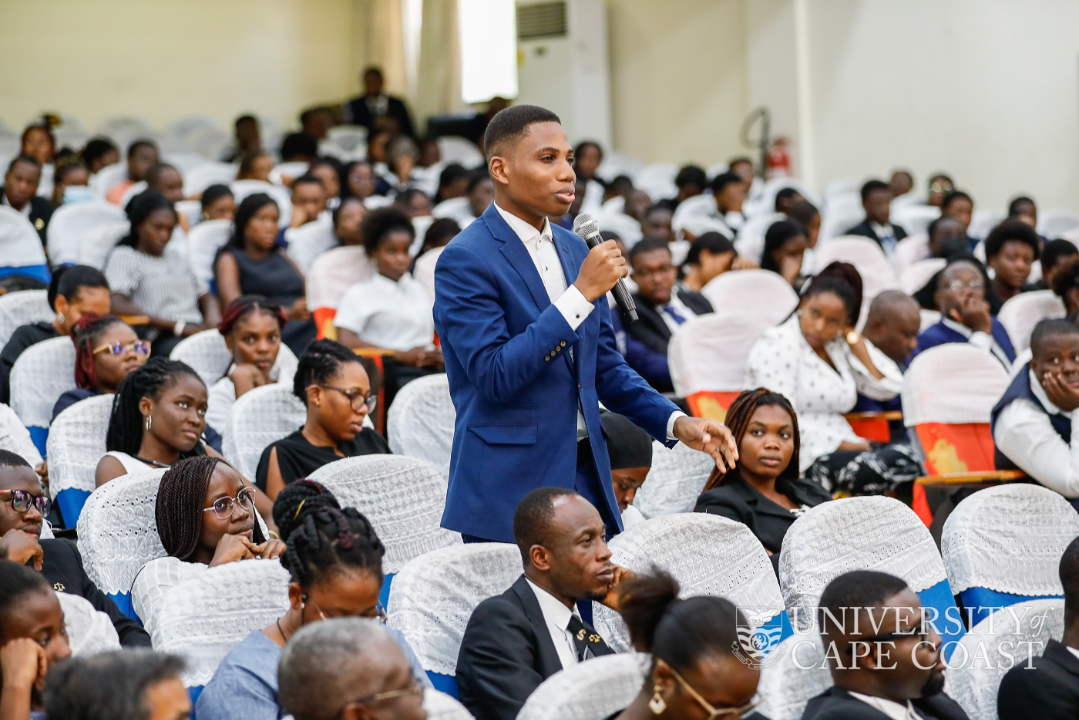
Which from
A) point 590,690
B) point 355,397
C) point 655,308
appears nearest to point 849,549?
point 590,690

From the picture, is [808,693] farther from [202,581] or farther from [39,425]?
[39,425]

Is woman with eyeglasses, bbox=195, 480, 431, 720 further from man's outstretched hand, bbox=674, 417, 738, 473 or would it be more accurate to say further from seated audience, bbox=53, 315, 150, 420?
seated audience, bbox=53, 315, 150, 420

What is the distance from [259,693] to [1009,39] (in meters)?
9.51

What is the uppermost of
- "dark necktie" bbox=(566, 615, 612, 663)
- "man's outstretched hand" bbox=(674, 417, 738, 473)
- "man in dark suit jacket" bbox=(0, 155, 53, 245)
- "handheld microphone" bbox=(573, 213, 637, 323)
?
"man in dark suit jacket" bbox=(0, 155, 53, 245)

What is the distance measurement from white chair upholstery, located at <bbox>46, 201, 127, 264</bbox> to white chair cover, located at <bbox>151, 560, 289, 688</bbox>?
459cm

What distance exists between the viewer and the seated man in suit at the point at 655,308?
535 cm

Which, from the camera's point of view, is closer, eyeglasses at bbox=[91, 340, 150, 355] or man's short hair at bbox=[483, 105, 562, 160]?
man's short hair at bbox=[483, 105, 562, 160]

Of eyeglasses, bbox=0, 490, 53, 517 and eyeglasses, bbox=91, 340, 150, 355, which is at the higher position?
eyeglasses, bbox=91, 340, 150, 355

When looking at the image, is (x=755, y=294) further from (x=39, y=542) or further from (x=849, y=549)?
(x=39, y=542)

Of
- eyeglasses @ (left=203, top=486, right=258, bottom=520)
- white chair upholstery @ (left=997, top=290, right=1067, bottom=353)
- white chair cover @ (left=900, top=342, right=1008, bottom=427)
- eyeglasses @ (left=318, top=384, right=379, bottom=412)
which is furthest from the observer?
white chair upholstery @ (left=997, top=290, right=1067, bottom=353)

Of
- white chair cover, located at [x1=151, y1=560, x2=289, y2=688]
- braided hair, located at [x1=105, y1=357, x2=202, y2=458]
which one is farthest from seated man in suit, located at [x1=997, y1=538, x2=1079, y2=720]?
braided hair, located at [x1=105, y1=357, x2=202, y2=458]

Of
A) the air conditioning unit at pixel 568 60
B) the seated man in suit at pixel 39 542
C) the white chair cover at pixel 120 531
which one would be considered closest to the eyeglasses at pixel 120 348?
the white chair cover at pixel 120 531

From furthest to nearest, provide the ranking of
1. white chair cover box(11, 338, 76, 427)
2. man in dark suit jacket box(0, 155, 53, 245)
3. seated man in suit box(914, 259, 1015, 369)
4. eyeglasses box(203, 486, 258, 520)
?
man in dark suit jacket box(0, 155, 53, 245), seated man in suit box(914, 259, 1015, 369), white chair cover box(11, 338, 76, 427), eyeglasses box(203, 486, 258, 520)

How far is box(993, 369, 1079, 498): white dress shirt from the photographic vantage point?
386 centimetres
